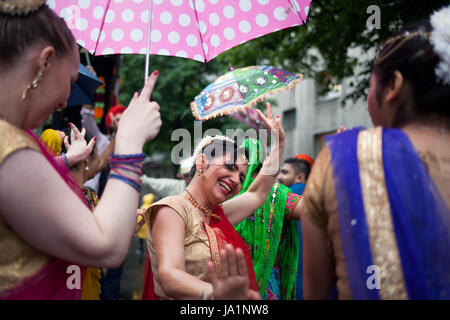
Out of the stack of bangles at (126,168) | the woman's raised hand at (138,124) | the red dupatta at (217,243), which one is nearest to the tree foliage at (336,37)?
the red dupatta at (217,243)

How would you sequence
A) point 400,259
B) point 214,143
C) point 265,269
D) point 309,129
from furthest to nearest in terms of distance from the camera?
point 309,129 < point 265,269 < point 214,143 < point 400,259

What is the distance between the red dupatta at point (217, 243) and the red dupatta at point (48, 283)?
1059 millimetres

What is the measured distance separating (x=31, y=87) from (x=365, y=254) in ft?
3.64

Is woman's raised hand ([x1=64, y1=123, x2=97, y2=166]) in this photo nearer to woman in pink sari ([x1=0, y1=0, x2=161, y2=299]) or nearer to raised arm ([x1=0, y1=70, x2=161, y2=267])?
woman in pink sari ([x1=0, y1=0, x2=161, y2=299])

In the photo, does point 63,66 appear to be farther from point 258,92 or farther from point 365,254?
point 258,92

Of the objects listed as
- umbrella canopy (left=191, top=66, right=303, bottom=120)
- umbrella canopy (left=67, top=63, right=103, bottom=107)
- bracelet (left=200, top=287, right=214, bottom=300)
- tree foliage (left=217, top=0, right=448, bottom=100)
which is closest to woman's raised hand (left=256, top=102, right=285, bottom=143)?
umbrella canopy (left=191, top=66, right=303, bottom=120)

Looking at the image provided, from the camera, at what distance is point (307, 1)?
112 inches

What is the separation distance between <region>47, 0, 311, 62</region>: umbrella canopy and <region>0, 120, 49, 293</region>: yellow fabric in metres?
1.45

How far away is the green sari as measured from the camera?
3602 mm

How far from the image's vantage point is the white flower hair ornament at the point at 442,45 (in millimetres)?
1389

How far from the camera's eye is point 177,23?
272 centimetres

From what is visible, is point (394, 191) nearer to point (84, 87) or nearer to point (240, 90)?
point (240, 90)

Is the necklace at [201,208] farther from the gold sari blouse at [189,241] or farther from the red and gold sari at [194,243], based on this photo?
the gold sari blouse at [189,241]
